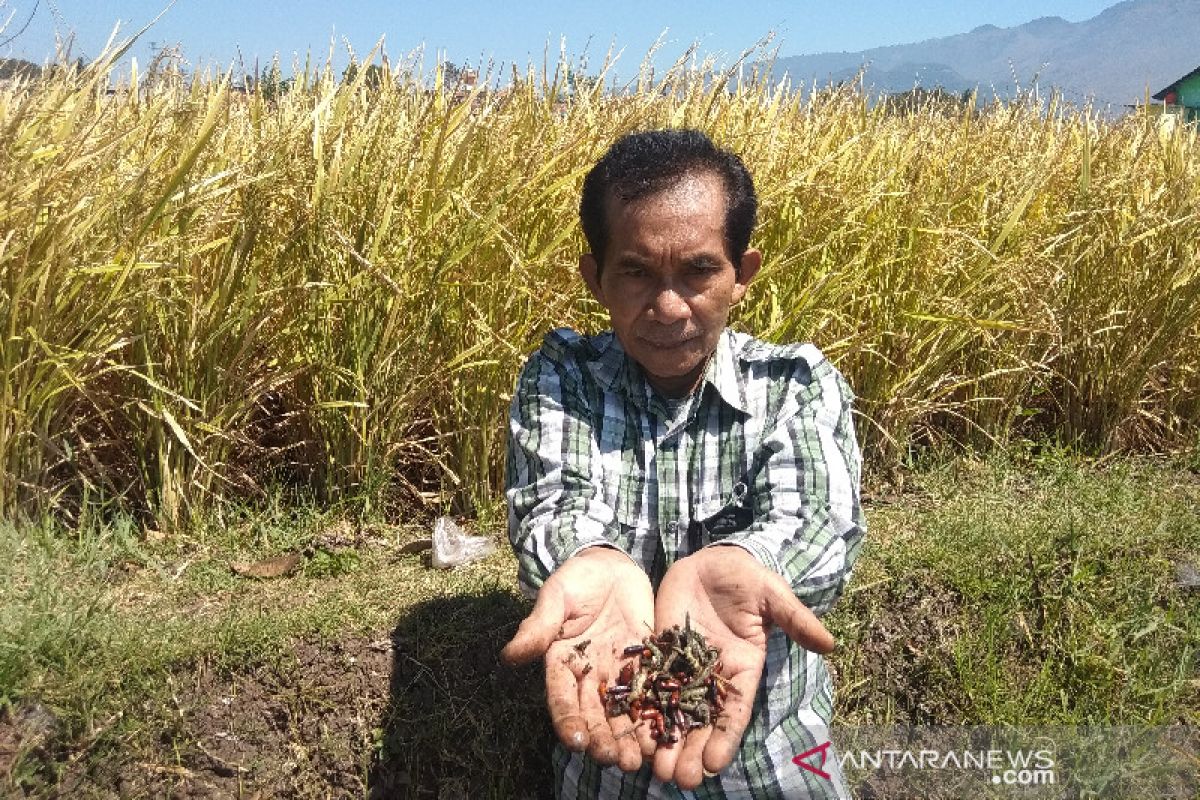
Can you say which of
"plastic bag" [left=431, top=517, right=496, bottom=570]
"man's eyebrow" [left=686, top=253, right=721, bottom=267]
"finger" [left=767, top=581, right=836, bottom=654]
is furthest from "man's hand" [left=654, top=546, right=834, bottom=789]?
"plastic bag" [left=431, top=517, right=496, bottom=570]

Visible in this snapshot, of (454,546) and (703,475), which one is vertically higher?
(703,475)

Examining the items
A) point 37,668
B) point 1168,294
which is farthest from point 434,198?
point 1168,294

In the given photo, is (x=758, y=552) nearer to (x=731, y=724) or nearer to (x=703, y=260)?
(x=731, y=724)

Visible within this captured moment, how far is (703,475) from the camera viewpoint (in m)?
1.85

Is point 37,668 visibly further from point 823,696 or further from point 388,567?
point 823,696

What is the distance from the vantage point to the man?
59.0 inches

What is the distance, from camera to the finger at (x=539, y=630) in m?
1.40

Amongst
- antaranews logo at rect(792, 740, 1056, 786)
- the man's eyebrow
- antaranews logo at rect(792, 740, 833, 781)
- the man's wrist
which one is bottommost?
antaranews logo at rect(792, 740, 1056, 786)

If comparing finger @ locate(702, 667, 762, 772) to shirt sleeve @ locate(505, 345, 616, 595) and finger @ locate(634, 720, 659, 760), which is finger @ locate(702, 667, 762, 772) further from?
shirt sleeve @ locate(505, 345, 616, 595)

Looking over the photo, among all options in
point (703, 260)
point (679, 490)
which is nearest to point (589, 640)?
point (679, 490)

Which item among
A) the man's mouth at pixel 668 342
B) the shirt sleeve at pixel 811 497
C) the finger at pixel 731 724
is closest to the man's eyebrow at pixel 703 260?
the man's mouth at pixel 668 342

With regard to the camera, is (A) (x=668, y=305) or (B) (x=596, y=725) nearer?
(B) (x=596, y=725)

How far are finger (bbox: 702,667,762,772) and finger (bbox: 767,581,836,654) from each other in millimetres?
105

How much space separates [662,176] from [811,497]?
22.8 inches
